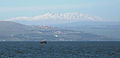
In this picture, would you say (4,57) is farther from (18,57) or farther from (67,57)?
(67,57)

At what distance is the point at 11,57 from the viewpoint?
→ 10331cm

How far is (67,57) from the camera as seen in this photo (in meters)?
103

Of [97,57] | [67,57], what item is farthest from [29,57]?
[97,57]

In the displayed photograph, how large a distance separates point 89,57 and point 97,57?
6.61 feet

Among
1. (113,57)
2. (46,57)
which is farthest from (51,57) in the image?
(113,57)

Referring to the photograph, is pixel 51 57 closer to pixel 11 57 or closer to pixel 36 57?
pixel 36 57

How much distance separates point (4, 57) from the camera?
103 meters

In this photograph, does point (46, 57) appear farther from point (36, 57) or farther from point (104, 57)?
point (104, 57)

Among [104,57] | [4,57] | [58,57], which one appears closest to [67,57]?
[58,57]

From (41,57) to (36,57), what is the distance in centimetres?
125

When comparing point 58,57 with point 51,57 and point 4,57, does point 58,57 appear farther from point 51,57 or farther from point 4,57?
point 4,57

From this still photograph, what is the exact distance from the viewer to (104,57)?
10288 cm

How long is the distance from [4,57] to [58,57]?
1340 cm

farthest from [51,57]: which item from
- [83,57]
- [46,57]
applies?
[83,57]
